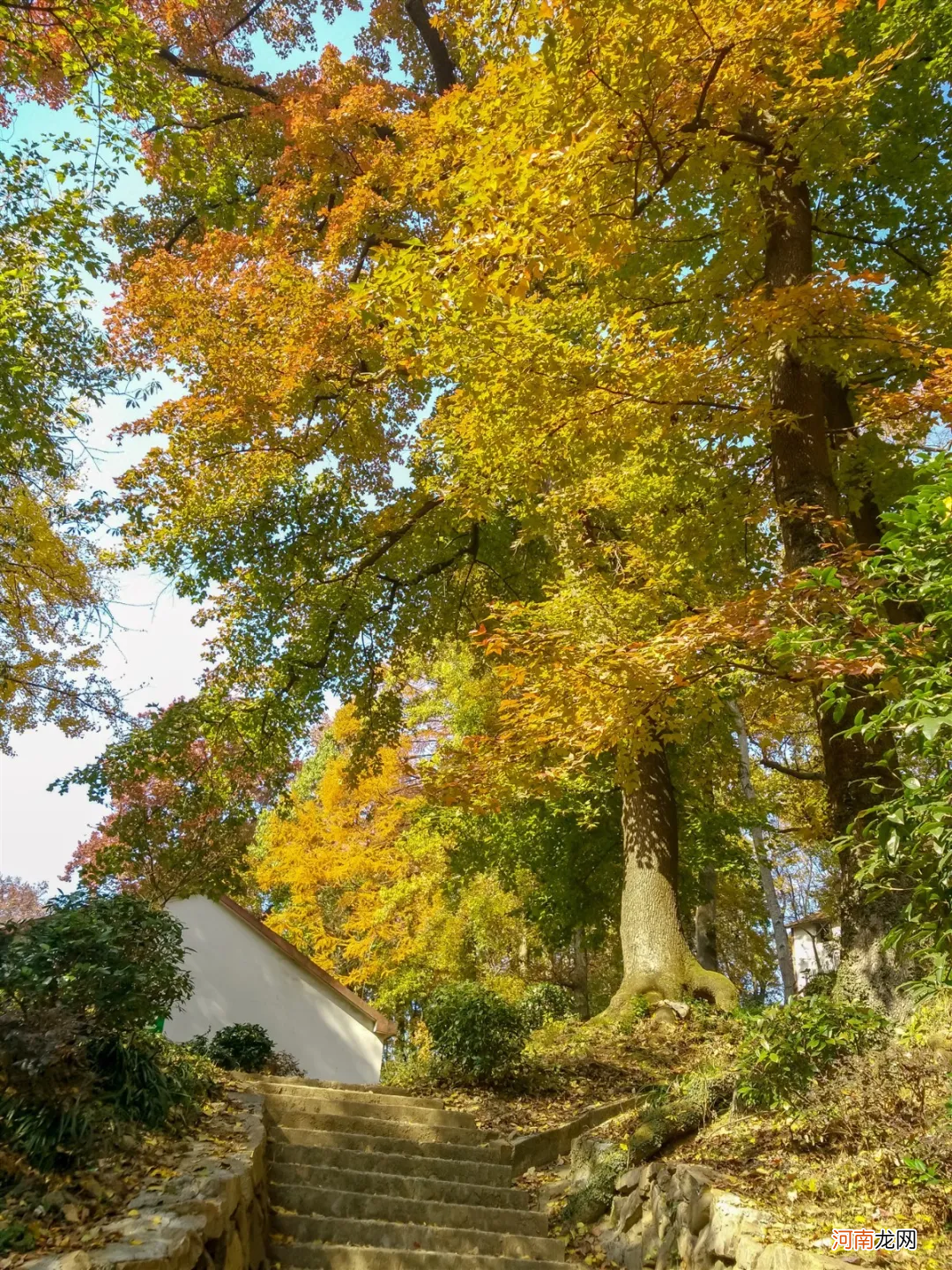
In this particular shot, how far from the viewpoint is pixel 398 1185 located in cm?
555

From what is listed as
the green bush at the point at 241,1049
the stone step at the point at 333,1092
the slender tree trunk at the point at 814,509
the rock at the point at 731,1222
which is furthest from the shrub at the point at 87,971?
the green bush at the point at 241,1049

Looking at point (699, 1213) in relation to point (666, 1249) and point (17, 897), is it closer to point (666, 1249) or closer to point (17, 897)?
point (666, 1249)

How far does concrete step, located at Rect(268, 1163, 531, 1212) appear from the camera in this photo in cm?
549

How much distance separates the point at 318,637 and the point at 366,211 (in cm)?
569

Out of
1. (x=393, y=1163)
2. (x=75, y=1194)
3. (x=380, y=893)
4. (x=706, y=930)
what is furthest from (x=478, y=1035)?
(x=380, y=893)

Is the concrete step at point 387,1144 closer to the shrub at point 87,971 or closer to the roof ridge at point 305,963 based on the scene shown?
the shrub at point 87,971

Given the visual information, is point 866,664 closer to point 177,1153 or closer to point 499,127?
point 499,127

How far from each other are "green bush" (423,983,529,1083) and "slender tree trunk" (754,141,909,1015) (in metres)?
3.51

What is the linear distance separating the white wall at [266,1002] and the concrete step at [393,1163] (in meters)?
6.67

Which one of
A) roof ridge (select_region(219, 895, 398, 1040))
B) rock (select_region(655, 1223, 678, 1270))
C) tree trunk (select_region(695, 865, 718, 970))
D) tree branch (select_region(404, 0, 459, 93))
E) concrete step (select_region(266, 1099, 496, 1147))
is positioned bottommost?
rock (select_region(655, 1223, 678, 1270))

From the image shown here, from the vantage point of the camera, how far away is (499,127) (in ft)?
14.6


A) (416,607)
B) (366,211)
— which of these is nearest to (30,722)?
(416,607)

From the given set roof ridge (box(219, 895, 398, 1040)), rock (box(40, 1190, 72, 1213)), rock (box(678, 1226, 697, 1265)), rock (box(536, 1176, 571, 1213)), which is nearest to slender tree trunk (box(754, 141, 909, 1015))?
rock (box(678, 1226, 697, 1265))

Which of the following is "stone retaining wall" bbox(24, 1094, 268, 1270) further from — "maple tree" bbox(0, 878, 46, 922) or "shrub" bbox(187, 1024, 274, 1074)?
"maple tree" bbox(0, 878, 46, 922)
